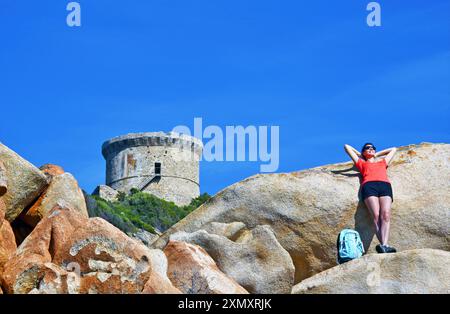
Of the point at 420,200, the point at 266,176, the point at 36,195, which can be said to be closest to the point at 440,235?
the point at 420,200

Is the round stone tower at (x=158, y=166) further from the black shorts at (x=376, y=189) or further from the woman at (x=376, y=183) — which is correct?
the black shorts at (x=376, y=189)

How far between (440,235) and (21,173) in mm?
5525

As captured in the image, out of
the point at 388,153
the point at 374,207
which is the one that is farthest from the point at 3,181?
the point at 388,153

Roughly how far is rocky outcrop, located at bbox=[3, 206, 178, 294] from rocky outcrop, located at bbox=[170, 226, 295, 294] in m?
1.12

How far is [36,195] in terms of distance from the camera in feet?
42.1

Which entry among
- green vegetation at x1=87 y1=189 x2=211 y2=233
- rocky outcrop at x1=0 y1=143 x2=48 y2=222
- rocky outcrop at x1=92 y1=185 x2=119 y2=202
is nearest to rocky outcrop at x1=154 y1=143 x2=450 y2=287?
rocky outcrop at x1=0 y1=143 x2=48 y2=222

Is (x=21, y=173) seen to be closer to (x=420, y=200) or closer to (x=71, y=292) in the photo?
(x=71, y=292)

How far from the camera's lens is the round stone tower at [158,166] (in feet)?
268

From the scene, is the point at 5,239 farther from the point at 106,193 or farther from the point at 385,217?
the point at 106,193

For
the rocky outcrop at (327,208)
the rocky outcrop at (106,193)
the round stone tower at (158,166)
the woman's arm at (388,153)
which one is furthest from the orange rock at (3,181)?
the round stone tower at (158,166)

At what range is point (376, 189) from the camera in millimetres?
13039

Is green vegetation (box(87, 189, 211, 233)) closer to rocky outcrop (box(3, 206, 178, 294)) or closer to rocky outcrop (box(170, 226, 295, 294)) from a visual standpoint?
rocky outcrop (box(170, 226, 295, 294))

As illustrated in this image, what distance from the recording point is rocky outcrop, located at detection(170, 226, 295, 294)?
11469 mm

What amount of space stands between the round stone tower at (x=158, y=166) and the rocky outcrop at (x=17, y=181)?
6852 cm
